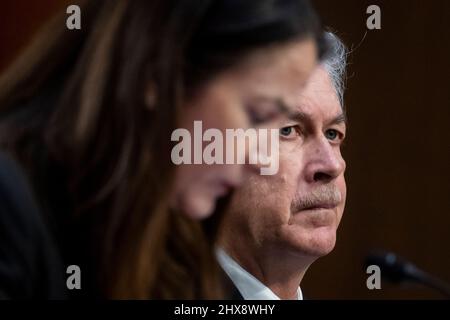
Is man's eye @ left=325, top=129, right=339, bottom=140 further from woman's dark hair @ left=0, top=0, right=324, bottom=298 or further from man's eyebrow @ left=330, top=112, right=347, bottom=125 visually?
woman's dark hair @ left=0, top=0, right=324, bottom=298

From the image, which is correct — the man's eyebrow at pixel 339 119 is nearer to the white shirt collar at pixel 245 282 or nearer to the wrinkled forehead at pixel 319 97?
the wrinkled forehead at pixel 319 97

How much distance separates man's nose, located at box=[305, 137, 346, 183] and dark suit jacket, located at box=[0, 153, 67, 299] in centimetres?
60

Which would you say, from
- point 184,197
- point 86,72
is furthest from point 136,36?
point 184,197

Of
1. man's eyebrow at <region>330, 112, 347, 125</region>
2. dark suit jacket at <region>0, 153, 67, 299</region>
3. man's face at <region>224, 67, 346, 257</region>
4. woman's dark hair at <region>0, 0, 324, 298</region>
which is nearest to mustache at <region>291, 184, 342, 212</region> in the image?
man's face at <region>224, 67, 346, 257</region>

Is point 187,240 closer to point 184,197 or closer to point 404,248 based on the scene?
point 184,197

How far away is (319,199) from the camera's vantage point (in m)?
1.34

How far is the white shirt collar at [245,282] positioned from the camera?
4.23ft

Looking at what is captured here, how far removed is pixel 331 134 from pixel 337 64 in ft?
0.46

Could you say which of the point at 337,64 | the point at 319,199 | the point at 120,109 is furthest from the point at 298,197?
the point at 120,109

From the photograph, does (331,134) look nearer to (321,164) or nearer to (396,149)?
(321,164)

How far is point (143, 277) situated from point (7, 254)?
170 millimetres

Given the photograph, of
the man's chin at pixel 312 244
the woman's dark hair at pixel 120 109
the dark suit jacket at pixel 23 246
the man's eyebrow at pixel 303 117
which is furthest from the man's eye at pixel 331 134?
the dark suit jacket at pixel 23 246

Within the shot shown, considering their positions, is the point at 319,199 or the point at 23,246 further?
the point at 319,199

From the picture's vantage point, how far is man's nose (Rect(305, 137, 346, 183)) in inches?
53.1
